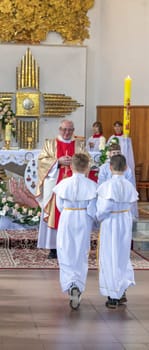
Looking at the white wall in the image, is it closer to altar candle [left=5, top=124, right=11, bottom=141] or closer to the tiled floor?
altar candle [left=5, top=124, right=11, bottom=141]

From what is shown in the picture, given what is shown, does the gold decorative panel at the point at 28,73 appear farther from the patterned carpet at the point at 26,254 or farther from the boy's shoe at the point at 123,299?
the boy's shoe at the point at 123,299

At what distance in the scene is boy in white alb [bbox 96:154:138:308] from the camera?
6637 millimetres

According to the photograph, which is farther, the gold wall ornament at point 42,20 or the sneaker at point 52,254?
the gold wall ornament at point 42,20

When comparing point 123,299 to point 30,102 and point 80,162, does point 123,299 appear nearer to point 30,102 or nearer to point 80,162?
point 80,162

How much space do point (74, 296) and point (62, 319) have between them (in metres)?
0.43

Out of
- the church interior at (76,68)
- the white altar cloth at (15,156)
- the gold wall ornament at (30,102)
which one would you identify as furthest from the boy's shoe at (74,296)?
the gold wall ornament at (30,102)

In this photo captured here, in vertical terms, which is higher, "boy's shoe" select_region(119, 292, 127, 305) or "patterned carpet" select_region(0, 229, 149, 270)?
"boy's shoe" select_region(119, 292, 127, 305)

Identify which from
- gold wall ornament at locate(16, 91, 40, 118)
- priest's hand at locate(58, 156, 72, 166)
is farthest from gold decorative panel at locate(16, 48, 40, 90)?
priest's hand at locate(58, 156, 72, 166)

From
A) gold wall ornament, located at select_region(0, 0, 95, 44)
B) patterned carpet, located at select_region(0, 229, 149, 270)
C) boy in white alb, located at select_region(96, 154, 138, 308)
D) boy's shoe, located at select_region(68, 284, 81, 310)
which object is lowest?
patterned carpet, located at select_region(0, 229, 149, 270)

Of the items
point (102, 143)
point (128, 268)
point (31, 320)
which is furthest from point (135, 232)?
point (31, 320)

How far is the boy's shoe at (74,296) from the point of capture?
6.62m

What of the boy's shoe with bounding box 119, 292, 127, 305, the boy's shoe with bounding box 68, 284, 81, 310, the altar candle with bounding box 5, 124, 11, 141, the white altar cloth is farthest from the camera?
the altar candle with bounding box 5, 124, 11, 141

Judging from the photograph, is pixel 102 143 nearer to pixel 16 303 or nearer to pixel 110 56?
pixel 110 56

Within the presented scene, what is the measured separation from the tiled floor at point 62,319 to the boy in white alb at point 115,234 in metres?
0.23
